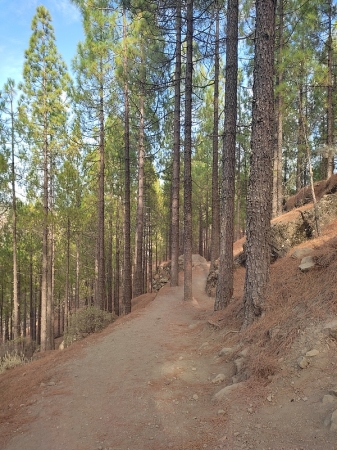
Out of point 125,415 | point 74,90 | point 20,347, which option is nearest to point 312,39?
point 74,90

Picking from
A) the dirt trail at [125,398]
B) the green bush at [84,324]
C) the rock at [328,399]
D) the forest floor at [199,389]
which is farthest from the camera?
the green bush at [84,324]

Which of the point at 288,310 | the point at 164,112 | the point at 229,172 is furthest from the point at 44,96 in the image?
the point at 288,310

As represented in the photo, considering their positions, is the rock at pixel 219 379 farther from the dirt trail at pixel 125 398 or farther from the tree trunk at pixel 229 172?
the tree trunk at pixel 229 172

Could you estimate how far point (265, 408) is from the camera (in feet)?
12.0

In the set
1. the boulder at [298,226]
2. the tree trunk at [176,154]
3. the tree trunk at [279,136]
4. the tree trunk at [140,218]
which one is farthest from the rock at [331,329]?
the tree trunk at [140,218]

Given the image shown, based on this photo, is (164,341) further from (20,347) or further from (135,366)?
(20,347)

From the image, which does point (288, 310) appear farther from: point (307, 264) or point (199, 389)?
point (199, 389)

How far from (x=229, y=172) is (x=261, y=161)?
261 centimetres

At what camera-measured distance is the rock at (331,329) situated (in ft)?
13.7

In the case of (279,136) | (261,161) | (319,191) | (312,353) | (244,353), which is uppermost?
(279,136)

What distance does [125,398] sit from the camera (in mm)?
4918

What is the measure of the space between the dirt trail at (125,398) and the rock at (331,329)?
6.78 ft

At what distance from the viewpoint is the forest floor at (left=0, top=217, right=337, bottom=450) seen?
343cm

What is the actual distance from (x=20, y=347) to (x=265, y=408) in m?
16.2
